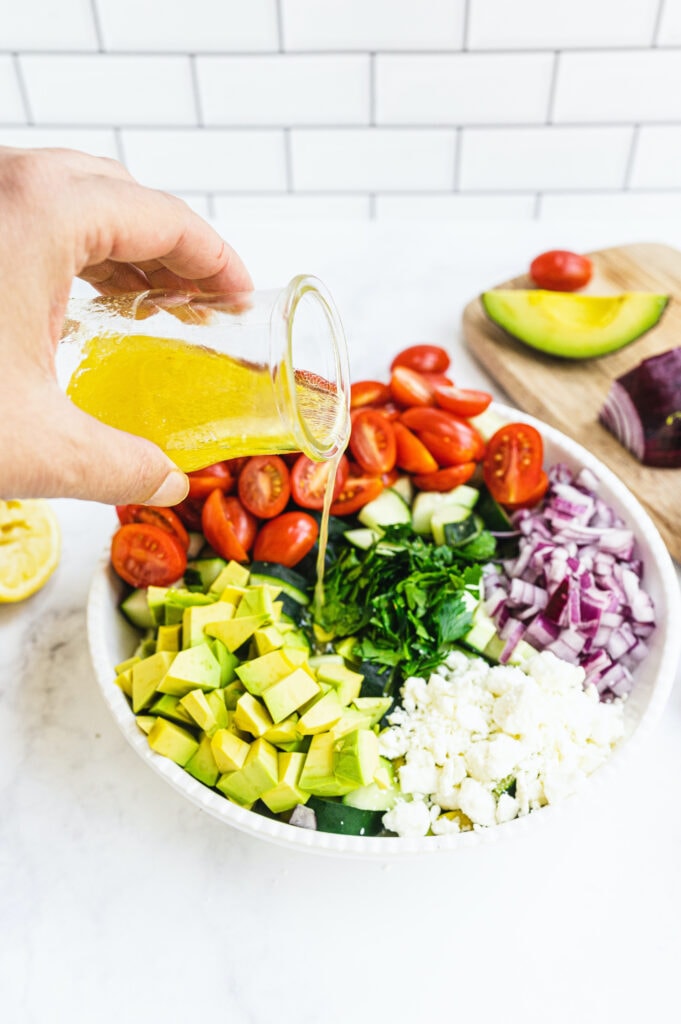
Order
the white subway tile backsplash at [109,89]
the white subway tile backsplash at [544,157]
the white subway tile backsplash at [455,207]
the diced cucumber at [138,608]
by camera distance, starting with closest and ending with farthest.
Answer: the diced cucumber at [138,608] → the white subway tile backsplash at [109,89] → the white subway tile backsplash at [544,157] → the white subway tile backsplash at [455,207]

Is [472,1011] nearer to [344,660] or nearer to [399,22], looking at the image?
[344,660]

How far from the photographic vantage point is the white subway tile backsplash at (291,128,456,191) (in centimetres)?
238

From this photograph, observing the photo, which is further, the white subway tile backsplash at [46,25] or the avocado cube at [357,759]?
the white subway tile backsplash at [46,25]

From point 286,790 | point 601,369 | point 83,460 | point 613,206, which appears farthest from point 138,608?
point 613,206

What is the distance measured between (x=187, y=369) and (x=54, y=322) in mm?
203

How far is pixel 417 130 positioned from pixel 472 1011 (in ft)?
6.66

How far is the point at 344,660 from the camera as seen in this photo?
141 cm

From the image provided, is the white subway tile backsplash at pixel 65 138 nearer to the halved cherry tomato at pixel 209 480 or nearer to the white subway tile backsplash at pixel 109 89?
the white subway tile backsplash at pixel 109 89

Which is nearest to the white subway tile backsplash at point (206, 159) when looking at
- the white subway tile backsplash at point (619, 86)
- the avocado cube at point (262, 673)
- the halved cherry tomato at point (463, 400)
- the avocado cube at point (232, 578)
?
the white subway tile backsplash at point (619, 86)

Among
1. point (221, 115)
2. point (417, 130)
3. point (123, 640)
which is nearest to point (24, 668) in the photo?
point (123, 640)

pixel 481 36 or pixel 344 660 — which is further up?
pixel 481 36

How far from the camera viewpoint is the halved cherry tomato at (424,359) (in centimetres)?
196

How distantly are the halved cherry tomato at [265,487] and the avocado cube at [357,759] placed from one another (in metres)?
0.47

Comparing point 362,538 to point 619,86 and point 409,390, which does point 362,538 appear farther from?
point 619,86
